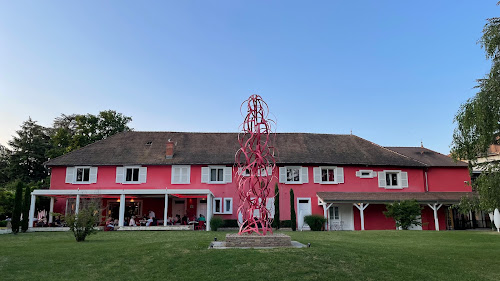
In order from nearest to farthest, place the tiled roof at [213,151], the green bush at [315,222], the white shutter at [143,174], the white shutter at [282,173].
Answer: the green bush at [315,222]
the white shutter at [143,174]
the tiled roof at [213,151]
the white shutter at [282,173]

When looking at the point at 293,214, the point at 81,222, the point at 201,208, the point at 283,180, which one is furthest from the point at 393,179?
the point at 81,222

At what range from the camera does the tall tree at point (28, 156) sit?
122 ft

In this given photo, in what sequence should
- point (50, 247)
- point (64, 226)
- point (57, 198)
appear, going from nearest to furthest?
point (50, 247) < point (64, 226) < point (57, 198)

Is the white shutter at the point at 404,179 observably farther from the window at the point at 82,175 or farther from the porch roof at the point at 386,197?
the window at the point at 82,175

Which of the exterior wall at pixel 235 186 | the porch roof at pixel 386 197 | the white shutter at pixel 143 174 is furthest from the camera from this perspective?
the white shutter at pixel 143 174

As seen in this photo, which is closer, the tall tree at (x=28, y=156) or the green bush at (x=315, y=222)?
the green bush at (x=315, y=222)

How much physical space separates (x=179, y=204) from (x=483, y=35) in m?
19.7

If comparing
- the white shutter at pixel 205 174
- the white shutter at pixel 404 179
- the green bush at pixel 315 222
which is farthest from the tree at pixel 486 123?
the white shutter at pixel 205 174

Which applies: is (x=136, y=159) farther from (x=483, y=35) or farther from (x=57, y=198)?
(x=483, y=35)

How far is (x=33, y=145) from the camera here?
37719mm

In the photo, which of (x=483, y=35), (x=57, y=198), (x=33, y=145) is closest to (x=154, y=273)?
(x=483, y=35)

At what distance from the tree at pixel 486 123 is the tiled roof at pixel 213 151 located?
13.6m

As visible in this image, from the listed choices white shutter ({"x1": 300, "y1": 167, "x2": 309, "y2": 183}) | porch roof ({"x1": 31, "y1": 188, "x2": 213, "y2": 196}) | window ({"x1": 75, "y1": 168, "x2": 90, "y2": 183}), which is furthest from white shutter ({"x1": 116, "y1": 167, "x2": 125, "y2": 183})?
white shutter ({"x1": 300, "y1": 167, "x2": 309, "y2": 183})

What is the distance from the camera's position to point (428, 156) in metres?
27.6
